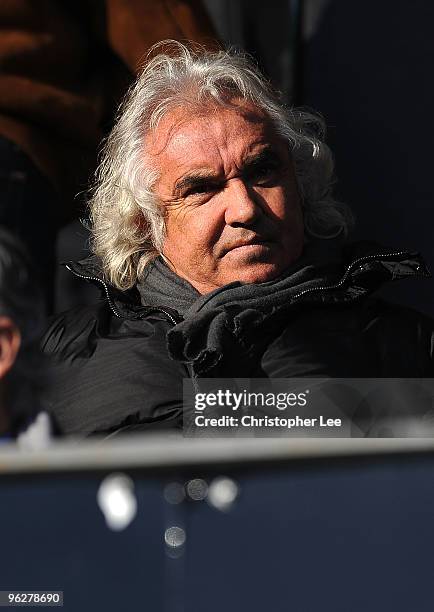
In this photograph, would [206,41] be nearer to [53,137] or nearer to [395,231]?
[53,137]

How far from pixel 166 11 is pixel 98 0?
15 centimetres

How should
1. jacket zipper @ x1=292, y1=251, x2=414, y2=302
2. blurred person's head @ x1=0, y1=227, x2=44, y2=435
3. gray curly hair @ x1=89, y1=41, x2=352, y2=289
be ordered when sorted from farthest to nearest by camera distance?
gray curly hair @ x1=89, y1=41, x2=352, y2=289 < jacket zipper @ x1=292, y1=251, x2=414, y2=302 < blurred person's head @ x1=0, y1=227, x2=44, y2=435

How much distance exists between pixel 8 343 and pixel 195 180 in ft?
1.45

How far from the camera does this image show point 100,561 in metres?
1.28

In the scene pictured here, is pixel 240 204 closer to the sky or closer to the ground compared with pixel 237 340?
closer to the sky

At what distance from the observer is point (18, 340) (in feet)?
5.28

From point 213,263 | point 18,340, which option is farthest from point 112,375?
point 213,263

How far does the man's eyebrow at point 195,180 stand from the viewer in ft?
5.69

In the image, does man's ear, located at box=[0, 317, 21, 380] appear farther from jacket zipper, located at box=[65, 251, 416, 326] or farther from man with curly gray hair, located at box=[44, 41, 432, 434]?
jacket zipper, located at box=[65, 251, 416, 326]

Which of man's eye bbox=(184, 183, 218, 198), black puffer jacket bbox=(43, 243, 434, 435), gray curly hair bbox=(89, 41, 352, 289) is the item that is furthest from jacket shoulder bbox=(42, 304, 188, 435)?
man's eye bbox=(184, 183, 218, 198)

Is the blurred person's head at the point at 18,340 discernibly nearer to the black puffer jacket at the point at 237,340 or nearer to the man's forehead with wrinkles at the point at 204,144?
the black puffer jacket at the point at 237,340

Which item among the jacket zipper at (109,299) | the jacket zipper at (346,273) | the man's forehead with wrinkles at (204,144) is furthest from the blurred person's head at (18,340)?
the jacket zipper at (346,273)

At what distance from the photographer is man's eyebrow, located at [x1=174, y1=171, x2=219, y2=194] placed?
1.74 meters

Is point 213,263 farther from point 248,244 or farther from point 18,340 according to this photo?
point 18,340
